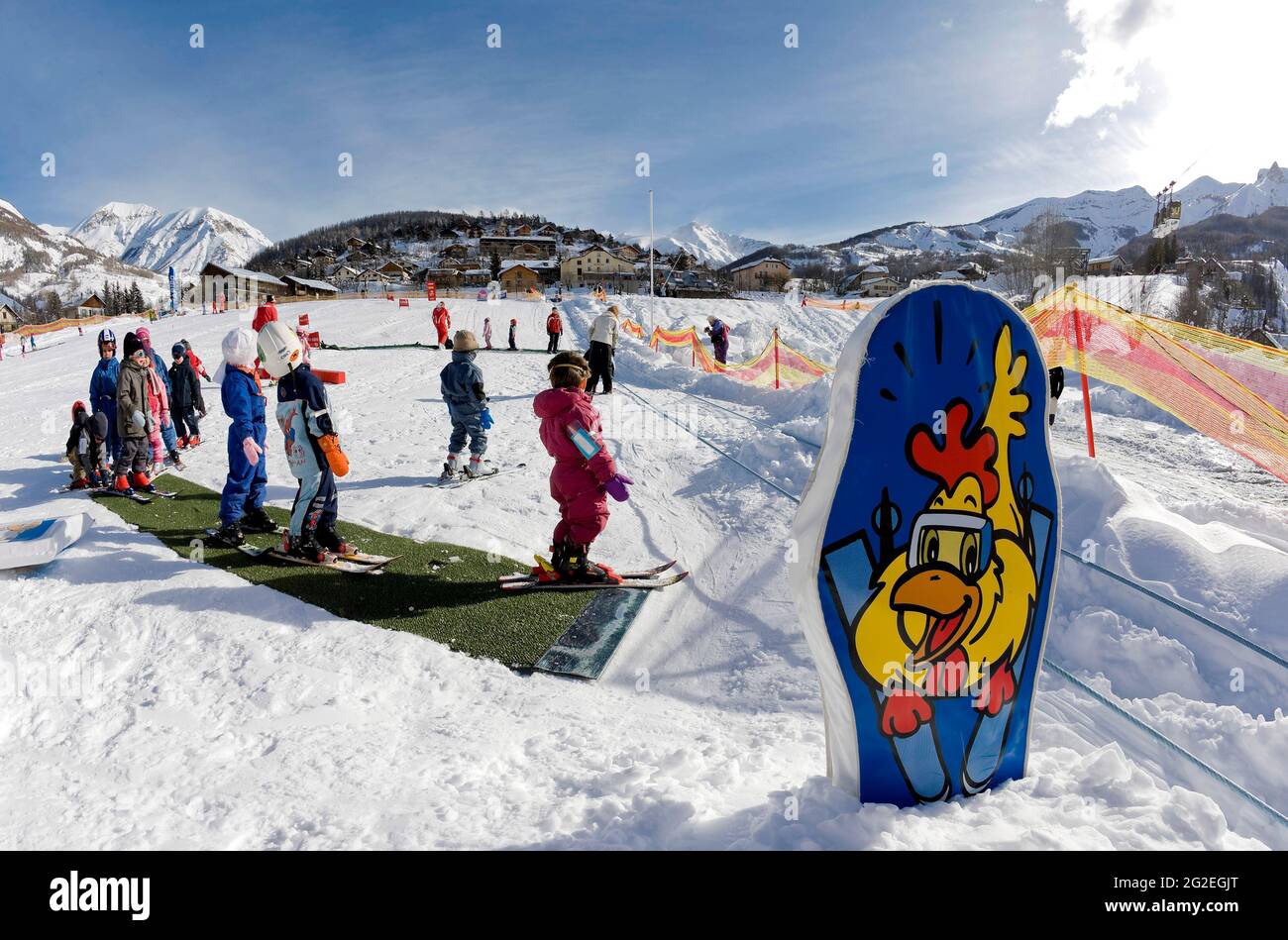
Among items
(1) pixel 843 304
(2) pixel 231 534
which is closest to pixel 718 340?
(2) pixel 231 534

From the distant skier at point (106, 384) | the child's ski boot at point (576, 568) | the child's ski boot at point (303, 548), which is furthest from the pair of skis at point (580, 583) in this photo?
the distant skier at point (106, 384)

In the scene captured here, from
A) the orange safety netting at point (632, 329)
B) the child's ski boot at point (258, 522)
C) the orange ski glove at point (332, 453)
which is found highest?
the orange safety netting at point (632, 329)

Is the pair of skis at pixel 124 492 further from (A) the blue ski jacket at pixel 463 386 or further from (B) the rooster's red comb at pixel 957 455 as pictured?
(B) the rooster's red comb at pixel 957 455

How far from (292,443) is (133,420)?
3.18 metres

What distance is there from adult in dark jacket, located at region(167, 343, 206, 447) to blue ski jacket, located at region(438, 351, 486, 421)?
13.0ft

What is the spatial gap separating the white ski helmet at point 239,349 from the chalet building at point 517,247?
104m

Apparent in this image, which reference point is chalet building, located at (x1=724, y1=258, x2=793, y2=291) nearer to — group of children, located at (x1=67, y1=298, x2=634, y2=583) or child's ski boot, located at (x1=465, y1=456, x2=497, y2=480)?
child's ski boot, located at (x1=465, y1=456, x2=497, y2=480)

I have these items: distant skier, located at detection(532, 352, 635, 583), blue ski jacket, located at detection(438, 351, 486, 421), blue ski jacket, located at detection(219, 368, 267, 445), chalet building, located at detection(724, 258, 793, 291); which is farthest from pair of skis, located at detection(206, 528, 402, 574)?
chalet building, located at detection(724, 258, 793, 291)

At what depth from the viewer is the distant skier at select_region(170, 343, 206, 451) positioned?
8.34m

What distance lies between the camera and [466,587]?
478cm

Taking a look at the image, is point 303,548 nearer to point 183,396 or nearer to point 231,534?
point 231,534

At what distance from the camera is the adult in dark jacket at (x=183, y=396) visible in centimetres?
834
